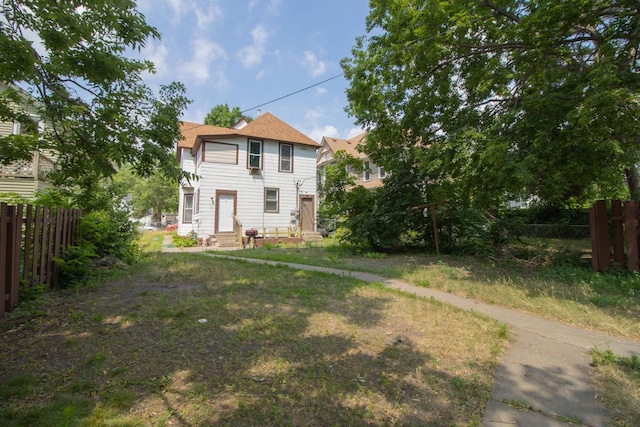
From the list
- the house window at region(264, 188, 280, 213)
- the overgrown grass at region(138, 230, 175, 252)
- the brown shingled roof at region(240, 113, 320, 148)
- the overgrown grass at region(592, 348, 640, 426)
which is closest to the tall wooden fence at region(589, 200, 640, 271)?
the overgrown grass at region(592, 348, 640, 426)

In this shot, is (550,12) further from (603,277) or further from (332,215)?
(332,215)

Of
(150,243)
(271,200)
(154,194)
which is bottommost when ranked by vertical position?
(150,243)

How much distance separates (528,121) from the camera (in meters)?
6.84

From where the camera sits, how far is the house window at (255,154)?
18.1 m

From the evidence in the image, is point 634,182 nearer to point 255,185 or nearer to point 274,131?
point 255,185

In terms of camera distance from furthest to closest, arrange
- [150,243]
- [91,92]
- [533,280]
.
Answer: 1. [150,243]
2. [533,280]
3. [91,92]

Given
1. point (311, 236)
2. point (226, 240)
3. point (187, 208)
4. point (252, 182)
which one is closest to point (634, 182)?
point (311, 236)

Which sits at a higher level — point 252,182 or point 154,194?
point 154,194

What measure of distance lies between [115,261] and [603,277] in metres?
9.89

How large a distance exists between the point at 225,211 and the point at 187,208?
4.40 metres

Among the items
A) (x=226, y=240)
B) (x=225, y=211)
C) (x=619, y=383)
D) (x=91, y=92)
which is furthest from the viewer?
(x=225, y=211)

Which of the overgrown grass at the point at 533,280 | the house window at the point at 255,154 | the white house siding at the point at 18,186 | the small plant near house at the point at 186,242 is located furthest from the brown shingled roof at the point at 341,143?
the white house siding at the point at 18,186

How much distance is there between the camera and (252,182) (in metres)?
18.0

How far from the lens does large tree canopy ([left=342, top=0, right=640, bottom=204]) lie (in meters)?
6.01
